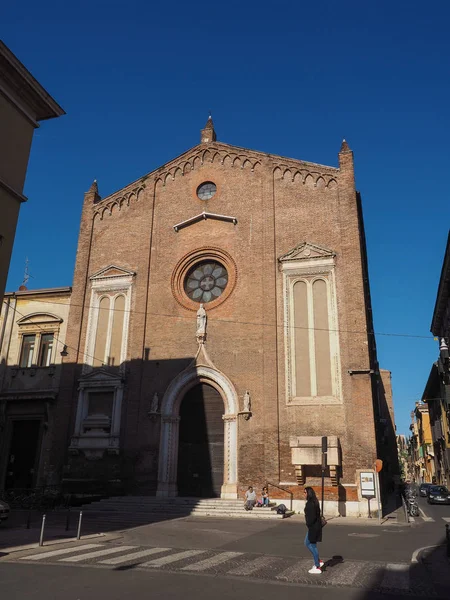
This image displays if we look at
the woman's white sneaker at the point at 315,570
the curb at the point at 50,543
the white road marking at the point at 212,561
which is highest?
the woman's white sneaker at the point at 315,570

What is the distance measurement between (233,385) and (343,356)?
15.5 ft

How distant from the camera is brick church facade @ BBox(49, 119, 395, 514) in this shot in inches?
782

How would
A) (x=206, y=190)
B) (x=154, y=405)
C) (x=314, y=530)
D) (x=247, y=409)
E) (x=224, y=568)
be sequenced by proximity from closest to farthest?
(x=314, y=530) → (x=224, y=568) → (x=247, y=409) → (x=154, y=405) → (x=206, y=190)

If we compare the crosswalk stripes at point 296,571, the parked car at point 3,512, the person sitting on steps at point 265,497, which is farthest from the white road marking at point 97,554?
the person sitting on steps at point 265,497

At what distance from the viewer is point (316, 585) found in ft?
24.7

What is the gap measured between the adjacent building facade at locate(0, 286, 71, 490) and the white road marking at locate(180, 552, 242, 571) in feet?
46.7

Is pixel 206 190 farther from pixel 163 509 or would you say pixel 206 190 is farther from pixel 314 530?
pixel 314 530

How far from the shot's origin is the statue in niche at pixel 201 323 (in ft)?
73.1

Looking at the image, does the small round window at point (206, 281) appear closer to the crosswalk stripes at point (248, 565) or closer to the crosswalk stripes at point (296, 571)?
the crosswalk stripes at point (248, 565)

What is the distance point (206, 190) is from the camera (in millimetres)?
25375

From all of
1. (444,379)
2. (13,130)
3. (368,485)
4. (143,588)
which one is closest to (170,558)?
(143,588)

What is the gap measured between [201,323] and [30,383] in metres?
9.04

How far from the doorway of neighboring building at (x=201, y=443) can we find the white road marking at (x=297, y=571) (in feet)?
38.4

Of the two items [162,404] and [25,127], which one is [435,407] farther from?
[25,127]
